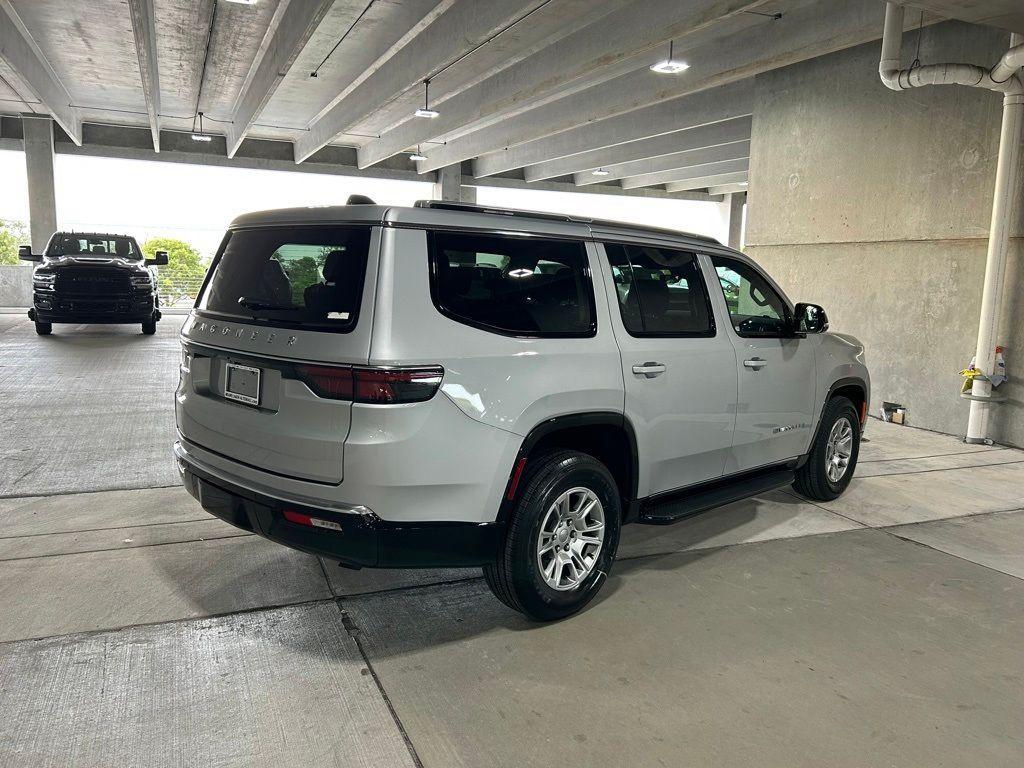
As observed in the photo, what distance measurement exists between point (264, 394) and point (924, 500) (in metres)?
5.04

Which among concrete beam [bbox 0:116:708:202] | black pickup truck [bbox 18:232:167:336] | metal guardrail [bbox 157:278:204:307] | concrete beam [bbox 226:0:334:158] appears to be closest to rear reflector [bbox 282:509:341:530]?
concrete beam [bbox 226:0:334:158]

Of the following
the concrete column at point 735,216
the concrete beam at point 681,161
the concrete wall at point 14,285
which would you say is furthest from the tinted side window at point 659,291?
the concrete column at point 735,216

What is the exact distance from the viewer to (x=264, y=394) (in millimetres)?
3084

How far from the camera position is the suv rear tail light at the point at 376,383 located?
2787 mm

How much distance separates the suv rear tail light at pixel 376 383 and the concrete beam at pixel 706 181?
22644 mm

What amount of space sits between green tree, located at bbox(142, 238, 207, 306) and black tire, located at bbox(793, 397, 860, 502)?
24.7 metres

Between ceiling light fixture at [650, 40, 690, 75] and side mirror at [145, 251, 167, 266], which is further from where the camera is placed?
side mirror at [145, 251, 167, 266]

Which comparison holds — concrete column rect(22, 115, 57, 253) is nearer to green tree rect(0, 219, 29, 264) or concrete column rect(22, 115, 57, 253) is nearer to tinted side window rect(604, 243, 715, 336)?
green tree rect(0, 219, 29, 264)

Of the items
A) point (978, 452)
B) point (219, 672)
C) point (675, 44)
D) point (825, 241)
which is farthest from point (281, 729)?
point (675, 44)

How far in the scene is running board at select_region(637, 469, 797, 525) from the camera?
3.91 meters

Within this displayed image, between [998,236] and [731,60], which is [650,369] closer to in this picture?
[998,236]

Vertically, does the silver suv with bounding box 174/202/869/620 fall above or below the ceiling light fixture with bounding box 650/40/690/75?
below

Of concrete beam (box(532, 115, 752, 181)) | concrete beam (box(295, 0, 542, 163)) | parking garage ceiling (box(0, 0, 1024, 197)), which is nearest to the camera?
parking garage ceiling (box(0, 0, 1024, 197))

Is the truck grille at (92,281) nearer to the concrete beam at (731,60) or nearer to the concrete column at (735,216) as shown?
the concrete beam at (731,60)
